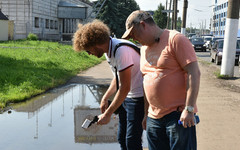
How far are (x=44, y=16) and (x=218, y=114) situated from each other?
42.9 meters

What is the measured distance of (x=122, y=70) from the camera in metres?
3.20

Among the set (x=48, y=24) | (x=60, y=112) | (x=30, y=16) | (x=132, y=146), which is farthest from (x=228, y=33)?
(x=48, y=24)

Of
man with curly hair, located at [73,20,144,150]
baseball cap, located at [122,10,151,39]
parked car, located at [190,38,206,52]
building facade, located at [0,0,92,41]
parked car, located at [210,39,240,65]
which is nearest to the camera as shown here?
baseball cap, located at [122,10,151,39]

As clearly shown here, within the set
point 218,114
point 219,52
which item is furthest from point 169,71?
point 219,52

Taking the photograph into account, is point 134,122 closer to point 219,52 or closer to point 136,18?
point 136,18

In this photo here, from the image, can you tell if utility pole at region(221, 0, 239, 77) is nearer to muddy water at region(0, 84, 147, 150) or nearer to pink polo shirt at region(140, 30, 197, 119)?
muddy water at region(0, 84, 147, 150)

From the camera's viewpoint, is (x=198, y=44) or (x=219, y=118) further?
(x=198, y=44)

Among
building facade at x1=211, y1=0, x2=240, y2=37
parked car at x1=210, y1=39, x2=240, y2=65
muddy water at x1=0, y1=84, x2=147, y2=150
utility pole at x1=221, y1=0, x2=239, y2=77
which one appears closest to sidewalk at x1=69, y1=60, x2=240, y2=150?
utility pole at x1=221, y1=0, x2=239, y2=77

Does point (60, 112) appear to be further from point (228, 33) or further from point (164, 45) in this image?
point (228, 33)

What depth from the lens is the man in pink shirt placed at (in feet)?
8.69

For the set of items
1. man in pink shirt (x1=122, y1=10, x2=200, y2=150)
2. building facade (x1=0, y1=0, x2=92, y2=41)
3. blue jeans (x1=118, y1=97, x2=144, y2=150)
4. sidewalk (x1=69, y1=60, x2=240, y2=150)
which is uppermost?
building facade (x1=0, y1=0, x2=92, y2=41)

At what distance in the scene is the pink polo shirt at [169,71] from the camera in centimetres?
265

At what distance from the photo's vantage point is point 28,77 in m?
10.8

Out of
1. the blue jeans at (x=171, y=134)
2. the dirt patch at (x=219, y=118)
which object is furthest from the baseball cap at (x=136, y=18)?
the dirt patch at (x=219, y=118)
